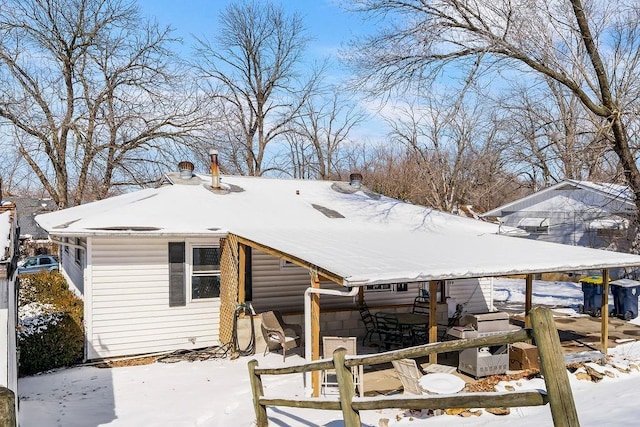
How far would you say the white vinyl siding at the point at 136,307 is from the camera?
31.7ft

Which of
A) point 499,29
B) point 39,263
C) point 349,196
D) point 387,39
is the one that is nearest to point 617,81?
point 499,29

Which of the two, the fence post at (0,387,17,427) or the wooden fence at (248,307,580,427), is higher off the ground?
the fence post at (0,387,17,427)

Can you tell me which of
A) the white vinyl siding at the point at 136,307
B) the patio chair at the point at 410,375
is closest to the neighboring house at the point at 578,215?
the patio chair at the point at 410,375

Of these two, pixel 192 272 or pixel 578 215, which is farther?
pixel 578 215

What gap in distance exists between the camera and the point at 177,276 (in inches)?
408

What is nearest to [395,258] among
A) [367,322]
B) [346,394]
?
[367,322]

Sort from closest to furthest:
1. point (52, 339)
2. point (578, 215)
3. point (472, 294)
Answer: point (52, 339) < point (472, 294) < point (578, 215)

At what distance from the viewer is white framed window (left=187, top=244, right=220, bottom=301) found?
1053 centimetres

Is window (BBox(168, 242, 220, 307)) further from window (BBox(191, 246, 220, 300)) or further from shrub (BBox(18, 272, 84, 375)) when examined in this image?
shrub (BBox(18, 272, 84, 375))

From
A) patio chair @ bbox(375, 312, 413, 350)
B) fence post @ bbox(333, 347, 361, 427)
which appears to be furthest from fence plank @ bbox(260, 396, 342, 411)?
patio chair @ bbox(375, 312, 413, 350)

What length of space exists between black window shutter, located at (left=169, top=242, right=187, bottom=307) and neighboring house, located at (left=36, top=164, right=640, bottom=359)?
2 cm

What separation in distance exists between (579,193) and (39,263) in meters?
26.2

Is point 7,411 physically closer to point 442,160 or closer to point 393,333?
point 393,333

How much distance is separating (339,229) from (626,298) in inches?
338
